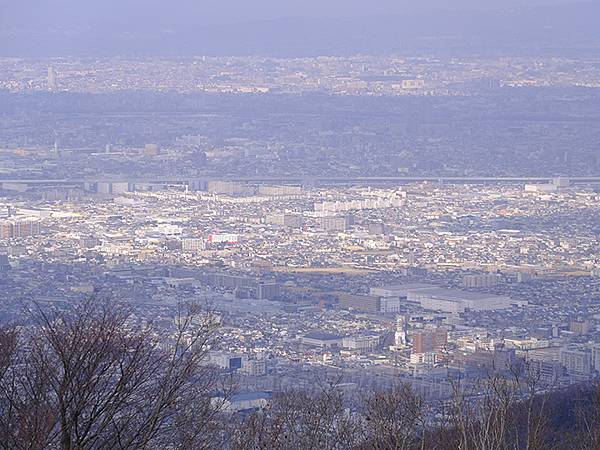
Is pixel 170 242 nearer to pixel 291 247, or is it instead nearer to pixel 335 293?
pixel 291 247

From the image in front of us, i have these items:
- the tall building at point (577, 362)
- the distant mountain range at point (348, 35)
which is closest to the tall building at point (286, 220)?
the tall building at point (577, 362)

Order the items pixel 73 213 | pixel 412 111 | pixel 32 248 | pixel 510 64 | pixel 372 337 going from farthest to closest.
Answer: pixel 510 64, pixel 412 111, pixel 73 213, pixel 32 248, pixel 372 337

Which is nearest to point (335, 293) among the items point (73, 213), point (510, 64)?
point (73, 213)

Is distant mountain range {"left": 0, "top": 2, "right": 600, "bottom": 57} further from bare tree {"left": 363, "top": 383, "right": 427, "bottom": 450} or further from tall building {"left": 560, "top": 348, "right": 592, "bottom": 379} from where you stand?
bare tree {"left": 363, "top": 383, "right": 427, "bottom": 450}

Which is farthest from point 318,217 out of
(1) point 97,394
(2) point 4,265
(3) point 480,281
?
(1) point 97,394

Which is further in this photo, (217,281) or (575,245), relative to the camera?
(575,245)

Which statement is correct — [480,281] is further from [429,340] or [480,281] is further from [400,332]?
[429,340]

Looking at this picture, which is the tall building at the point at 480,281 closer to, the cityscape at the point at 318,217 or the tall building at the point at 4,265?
the cityscape at the point at 318,217
